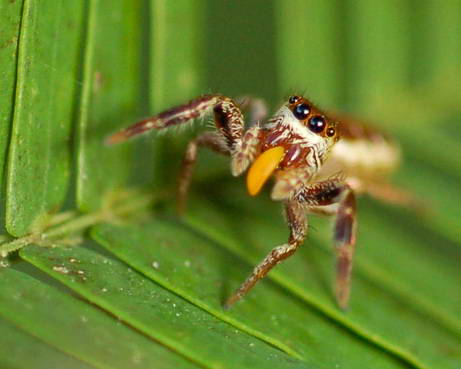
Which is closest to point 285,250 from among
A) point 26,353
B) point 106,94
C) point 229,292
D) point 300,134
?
point 229,292

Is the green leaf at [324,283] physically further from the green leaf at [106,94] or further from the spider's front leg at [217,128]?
the green leaf at [106,94]

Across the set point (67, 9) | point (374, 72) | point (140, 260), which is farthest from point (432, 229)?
point (67, 9)

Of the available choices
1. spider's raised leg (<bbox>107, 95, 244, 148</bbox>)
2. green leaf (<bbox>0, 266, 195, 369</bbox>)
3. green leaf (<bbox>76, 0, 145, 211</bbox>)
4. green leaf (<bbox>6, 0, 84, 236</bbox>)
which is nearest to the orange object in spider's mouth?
spider's raised leg (<bbox>107, 95, 244, 148</bbox>)

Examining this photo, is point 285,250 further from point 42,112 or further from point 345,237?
point 42,112

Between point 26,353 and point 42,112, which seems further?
point 42,112

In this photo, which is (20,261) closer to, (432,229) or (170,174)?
(170,174)
